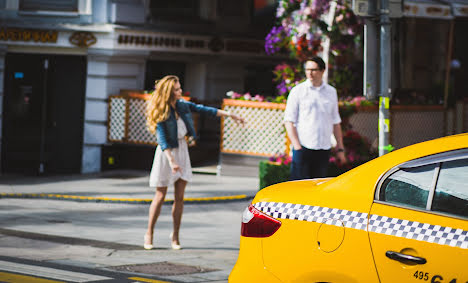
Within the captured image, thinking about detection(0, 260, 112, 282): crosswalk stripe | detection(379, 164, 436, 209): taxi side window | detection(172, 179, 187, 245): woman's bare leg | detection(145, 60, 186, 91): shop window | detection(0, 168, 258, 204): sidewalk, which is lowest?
detection(0, 168, 258, 204): sidewalk

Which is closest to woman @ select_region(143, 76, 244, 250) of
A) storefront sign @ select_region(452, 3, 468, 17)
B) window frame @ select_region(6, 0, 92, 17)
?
storefront sign @ select_region(452, 3, 468, 17)

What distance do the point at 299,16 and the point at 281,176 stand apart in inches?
126

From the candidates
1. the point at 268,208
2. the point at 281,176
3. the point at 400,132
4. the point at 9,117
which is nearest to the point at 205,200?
the point at 281,176

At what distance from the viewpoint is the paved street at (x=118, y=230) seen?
9.64 metres

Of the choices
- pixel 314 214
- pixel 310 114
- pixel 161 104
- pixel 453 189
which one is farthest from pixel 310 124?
pixel 453 189

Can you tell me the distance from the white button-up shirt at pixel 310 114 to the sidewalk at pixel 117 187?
5.05 m

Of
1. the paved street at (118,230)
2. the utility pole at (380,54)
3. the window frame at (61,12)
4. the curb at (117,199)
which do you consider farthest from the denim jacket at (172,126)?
the window frame at (61,12)

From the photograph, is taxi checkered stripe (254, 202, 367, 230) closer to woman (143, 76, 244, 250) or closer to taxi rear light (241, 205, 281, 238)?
taxi rear light (241, 205, 281, 238)

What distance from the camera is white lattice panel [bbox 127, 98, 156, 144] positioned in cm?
2061

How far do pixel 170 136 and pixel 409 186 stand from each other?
535 centimetres

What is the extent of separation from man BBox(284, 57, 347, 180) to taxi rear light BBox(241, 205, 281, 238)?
4.51 metres

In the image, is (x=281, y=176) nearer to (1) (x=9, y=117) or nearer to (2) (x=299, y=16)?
(2) (x=299, y=16)

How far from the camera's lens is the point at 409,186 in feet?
18.0

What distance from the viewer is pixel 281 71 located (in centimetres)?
1841
